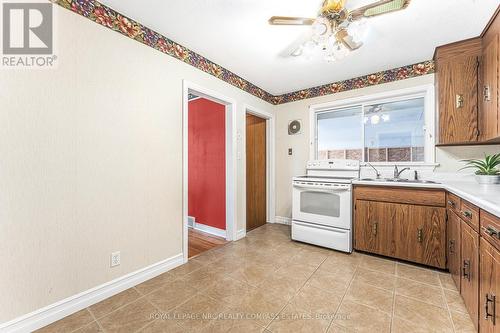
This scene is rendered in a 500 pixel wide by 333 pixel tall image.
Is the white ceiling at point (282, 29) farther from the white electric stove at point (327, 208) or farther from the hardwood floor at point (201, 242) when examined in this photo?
the hardwood floor at point (201, 242)

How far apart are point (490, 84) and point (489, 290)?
193cm

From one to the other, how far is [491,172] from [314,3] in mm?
2332

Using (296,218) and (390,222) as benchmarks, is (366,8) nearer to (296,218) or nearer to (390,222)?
(390,222)

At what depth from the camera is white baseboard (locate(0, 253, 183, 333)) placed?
1.33 meters

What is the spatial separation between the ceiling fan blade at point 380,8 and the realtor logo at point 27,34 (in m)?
2.20

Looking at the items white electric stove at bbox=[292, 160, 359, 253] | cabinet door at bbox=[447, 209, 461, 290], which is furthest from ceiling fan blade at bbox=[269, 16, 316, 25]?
cabinet door at bbox=[447, 209, 461, 290]

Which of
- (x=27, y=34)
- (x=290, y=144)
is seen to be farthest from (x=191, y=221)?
(x=27, y=34)

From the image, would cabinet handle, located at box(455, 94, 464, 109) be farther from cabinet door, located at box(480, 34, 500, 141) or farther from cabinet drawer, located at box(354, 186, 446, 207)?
cabinet drawer, located at box(354, 186, 446, 207)

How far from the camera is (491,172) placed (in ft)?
6.64

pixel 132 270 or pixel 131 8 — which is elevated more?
→ pixel 131 8

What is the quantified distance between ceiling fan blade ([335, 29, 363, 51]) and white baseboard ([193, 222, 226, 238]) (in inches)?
111

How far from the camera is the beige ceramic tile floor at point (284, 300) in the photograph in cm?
142

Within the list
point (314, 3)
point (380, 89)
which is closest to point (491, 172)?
point (380, 89)

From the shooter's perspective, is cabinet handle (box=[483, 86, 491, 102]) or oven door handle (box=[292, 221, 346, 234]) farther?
oven door handle (box=[292, 221, 346, 234])
